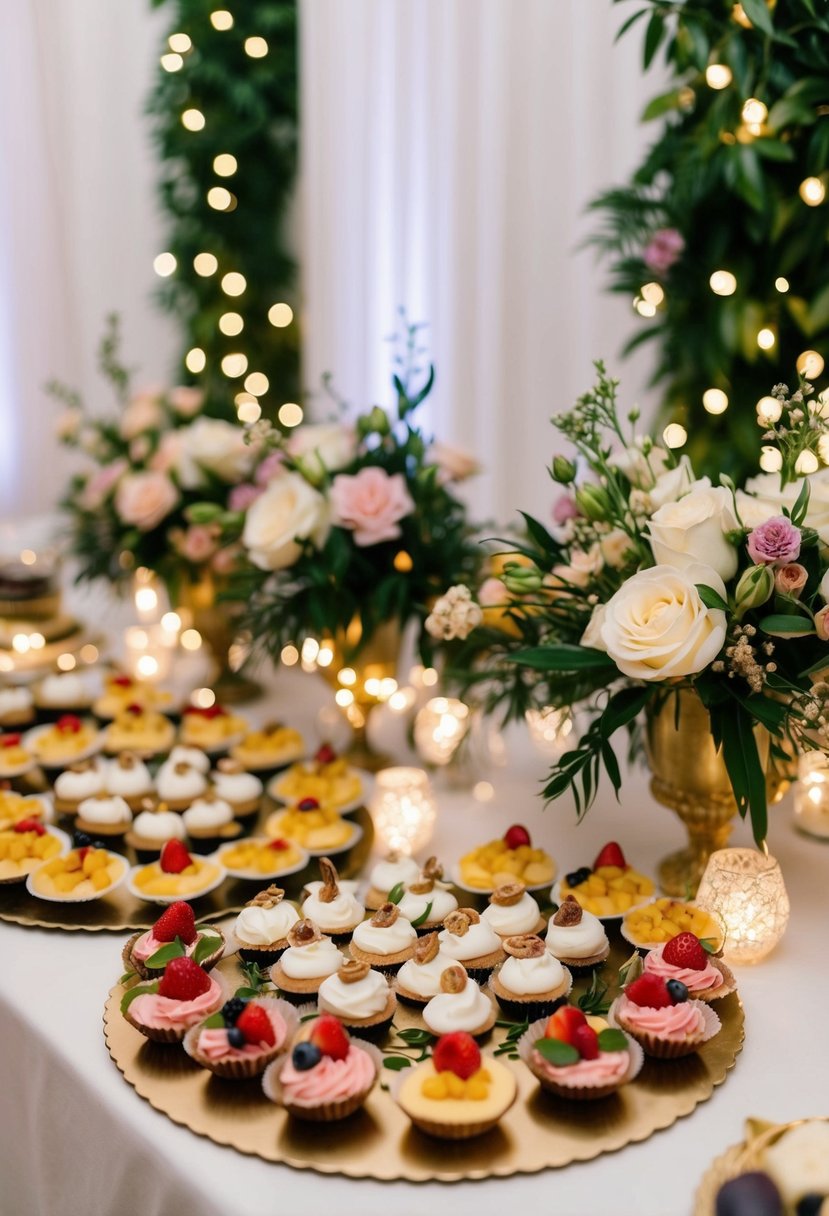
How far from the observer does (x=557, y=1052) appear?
1075mm

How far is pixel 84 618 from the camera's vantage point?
10.0 ft

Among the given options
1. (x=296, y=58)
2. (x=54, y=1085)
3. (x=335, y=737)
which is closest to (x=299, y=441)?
(x=335, y=737)

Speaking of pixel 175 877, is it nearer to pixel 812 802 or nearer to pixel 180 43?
pixel 812 802

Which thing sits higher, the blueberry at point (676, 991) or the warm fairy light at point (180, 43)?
the warm fairy light at point (180, 43)

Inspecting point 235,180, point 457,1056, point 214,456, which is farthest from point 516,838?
point 235,180

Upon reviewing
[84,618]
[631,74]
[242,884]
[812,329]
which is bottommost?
[84,618]

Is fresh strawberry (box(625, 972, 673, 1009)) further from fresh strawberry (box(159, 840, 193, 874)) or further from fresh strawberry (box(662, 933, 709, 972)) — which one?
fresh strawberry (box(159, 840, 193, 874))

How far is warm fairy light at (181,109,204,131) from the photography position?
353cm

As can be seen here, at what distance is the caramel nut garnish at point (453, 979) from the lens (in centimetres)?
117

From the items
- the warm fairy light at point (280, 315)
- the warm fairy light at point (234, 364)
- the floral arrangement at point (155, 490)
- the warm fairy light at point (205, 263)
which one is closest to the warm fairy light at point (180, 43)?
the warm fairy light at point (205, 263)

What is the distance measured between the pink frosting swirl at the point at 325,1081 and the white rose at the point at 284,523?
87cm

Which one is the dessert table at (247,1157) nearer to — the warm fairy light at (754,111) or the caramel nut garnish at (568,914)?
the caramel nut garnish at (568,914)

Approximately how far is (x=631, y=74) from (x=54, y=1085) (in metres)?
2.33

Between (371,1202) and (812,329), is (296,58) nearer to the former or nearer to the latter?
(812,329)
